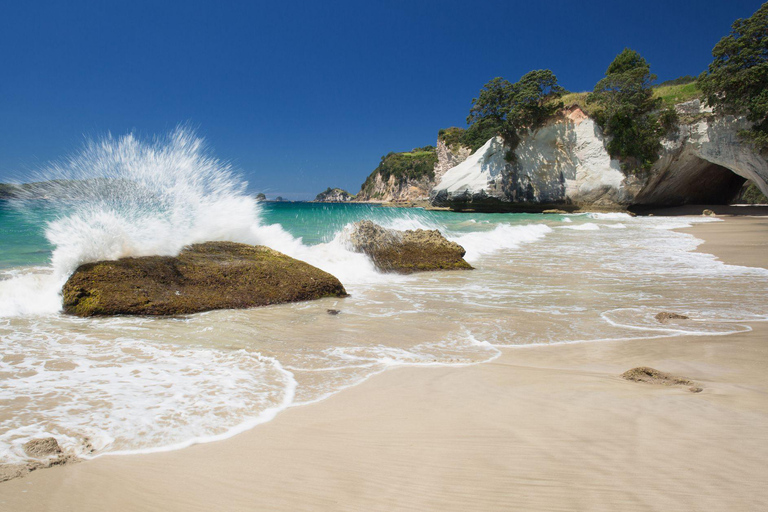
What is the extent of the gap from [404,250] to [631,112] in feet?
103

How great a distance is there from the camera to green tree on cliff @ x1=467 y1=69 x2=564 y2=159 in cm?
3581

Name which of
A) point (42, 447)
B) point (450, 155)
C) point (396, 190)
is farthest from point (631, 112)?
point (396, 190)

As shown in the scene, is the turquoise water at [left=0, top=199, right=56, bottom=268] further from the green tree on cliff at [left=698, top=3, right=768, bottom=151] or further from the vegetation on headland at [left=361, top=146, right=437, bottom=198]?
the vegetation on headland at [left=361, top=146, right=437, bottom=198]

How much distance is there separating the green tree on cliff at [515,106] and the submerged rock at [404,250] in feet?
105

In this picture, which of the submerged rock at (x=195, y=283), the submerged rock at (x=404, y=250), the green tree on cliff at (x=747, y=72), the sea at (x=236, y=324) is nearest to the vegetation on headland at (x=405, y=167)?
the green tree on cliff at (x=747, y=72)

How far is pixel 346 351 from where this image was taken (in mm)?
3617

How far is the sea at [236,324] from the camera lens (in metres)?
2.46

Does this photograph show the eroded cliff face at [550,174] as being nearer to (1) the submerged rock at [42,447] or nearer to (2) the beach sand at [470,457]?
(2) the beach sand at [470,457]

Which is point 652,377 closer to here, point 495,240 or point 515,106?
point 495,240

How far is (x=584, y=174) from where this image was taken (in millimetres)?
35406

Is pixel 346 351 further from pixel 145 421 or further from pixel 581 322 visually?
pixel 581 322

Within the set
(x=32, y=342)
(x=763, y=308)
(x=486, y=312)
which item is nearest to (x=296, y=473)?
(x=32, y=342)

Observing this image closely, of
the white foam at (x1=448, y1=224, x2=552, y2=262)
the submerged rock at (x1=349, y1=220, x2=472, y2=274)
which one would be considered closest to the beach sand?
the submerged rock at (x1=349, y1=220, x2=472, y2=274)

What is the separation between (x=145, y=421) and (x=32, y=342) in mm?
2181
